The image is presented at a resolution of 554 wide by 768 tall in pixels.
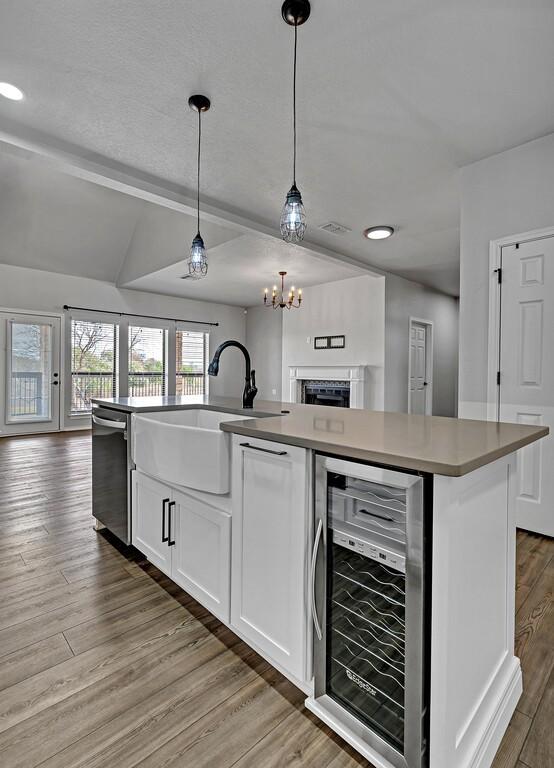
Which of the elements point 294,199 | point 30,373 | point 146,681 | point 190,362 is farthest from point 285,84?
point 190,362

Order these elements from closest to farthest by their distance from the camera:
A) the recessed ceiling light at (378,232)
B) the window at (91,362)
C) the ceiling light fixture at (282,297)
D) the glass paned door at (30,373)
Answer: the recessed ceiling light at (378,232) < the ceiling light fixture at (282,297) < the glass paned door at (30,373) < the window at (91,362)

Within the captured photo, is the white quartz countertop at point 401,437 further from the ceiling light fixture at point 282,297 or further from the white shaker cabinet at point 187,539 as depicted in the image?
the ceiling light fixture at point 282,297

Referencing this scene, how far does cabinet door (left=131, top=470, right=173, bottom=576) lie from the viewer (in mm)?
1817

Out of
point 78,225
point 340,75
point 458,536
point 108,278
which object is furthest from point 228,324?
point 458,536

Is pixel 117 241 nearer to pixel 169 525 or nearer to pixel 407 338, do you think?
pixel 407 338

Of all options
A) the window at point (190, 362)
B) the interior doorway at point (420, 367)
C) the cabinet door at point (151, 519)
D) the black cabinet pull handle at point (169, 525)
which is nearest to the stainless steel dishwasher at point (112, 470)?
the cabinet door at point (151, 519)

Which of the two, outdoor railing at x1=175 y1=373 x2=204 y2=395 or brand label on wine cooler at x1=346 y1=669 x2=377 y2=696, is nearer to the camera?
brand label on wine cooler at x1=346 y1=669 x2=377 y2=696

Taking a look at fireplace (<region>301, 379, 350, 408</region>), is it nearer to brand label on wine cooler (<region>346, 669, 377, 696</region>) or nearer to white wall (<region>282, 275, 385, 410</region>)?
white wall (<region>282, 275, 385, 410</region>)

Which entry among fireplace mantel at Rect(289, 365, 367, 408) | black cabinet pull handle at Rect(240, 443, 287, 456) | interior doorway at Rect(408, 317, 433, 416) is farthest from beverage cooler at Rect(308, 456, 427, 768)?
interior doorway at Rect(408, 317, 433, 416)

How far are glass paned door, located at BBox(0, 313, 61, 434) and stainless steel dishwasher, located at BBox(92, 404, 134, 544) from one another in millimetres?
4820

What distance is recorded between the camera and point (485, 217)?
9.28 ft

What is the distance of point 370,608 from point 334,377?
5.56m

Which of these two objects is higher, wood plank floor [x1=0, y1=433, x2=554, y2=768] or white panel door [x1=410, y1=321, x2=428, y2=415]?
white panel door [x1=410, y1=321, x2=428, y2=415]

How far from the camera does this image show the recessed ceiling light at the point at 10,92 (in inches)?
88.1
